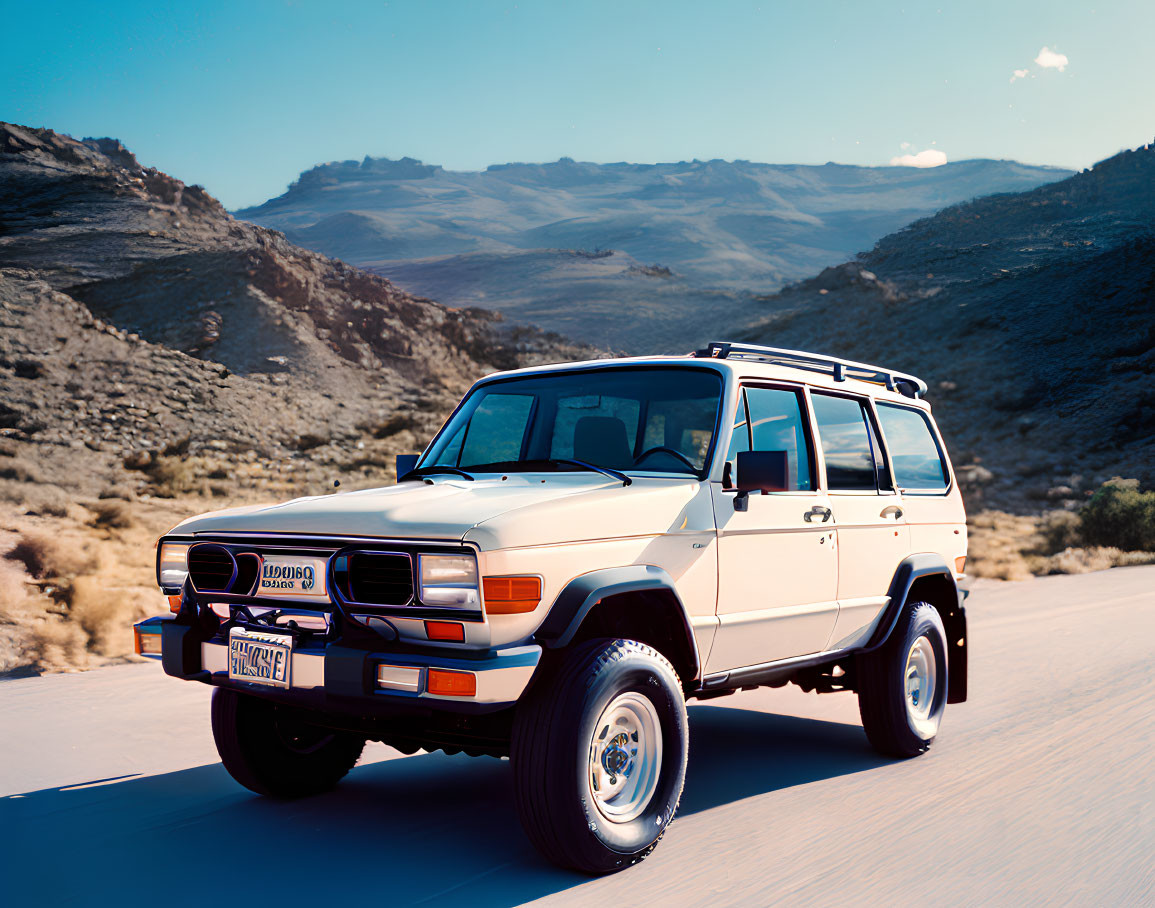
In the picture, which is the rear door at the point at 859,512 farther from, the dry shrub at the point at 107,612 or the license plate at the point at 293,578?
the dry shrub at the point at 107,612

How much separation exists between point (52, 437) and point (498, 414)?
93.5ft

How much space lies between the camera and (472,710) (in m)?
3.68

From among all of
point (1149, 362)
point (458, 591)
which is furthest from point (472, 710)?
point (1149, 362)

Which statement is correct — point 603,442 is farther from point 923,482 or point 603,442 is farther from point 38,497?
point 38,497

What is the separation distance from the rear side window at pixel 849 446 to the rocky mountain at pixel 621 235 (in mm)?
58835

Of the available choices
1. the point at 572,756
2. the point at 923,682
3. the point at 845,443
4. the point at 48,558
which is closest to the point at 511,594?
the point at 572,756

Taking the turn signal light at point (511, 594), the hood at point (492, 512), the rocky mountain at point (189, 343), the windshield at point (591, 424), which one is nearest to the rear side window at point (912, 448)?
the windshield at point (591, 424)

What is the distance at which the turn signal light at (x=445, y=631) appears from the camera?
3.85m

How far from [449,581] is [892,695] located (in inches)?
130

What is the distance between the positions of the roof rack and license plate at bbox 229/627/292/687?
251 centimetres

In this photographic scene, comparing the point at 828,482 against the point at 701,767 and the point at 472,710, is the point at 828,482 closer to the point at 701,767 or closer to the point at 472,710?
the point at 701,767

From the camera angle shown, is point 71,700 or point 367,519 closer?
point 367,519

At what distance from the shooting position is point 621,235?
140500mm

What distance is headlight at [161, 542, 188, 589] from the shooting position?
476cm
